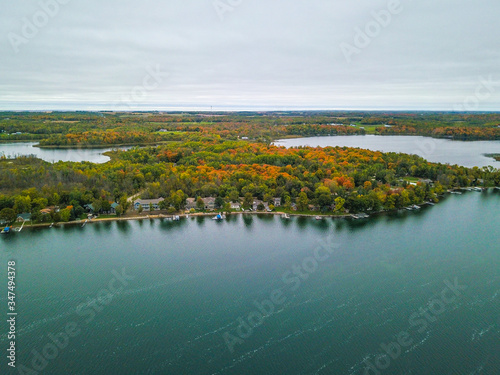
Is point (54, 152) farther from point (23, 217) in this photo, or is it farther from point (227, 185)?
point (227, 185)

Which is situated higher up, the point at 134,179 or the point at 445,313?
the point at 134,179

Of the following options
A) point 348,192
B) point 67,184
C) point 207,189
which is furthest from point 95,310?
point 348,192

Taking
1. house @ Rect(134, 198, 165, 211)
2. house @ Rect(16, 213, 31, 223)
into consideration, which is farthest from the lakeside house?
house @ Rect(16, 213, 31, 223)

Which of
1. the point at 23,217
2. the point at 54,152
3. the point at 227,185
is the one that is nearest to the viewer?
the point at 23,217

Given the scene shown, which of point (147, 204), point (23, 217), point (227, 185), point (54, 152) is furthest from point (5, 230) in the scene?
point (54, 152)

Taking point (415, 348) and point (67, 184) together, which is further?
point (67, 184)

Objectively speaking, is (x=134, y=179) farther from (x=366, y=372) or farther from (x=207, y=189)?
(x=366, y=372)

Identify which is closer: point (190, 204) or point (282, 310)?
point (282, 310)

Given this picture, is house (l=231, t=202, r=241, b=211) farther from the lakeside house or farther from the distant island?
the lakeside house
